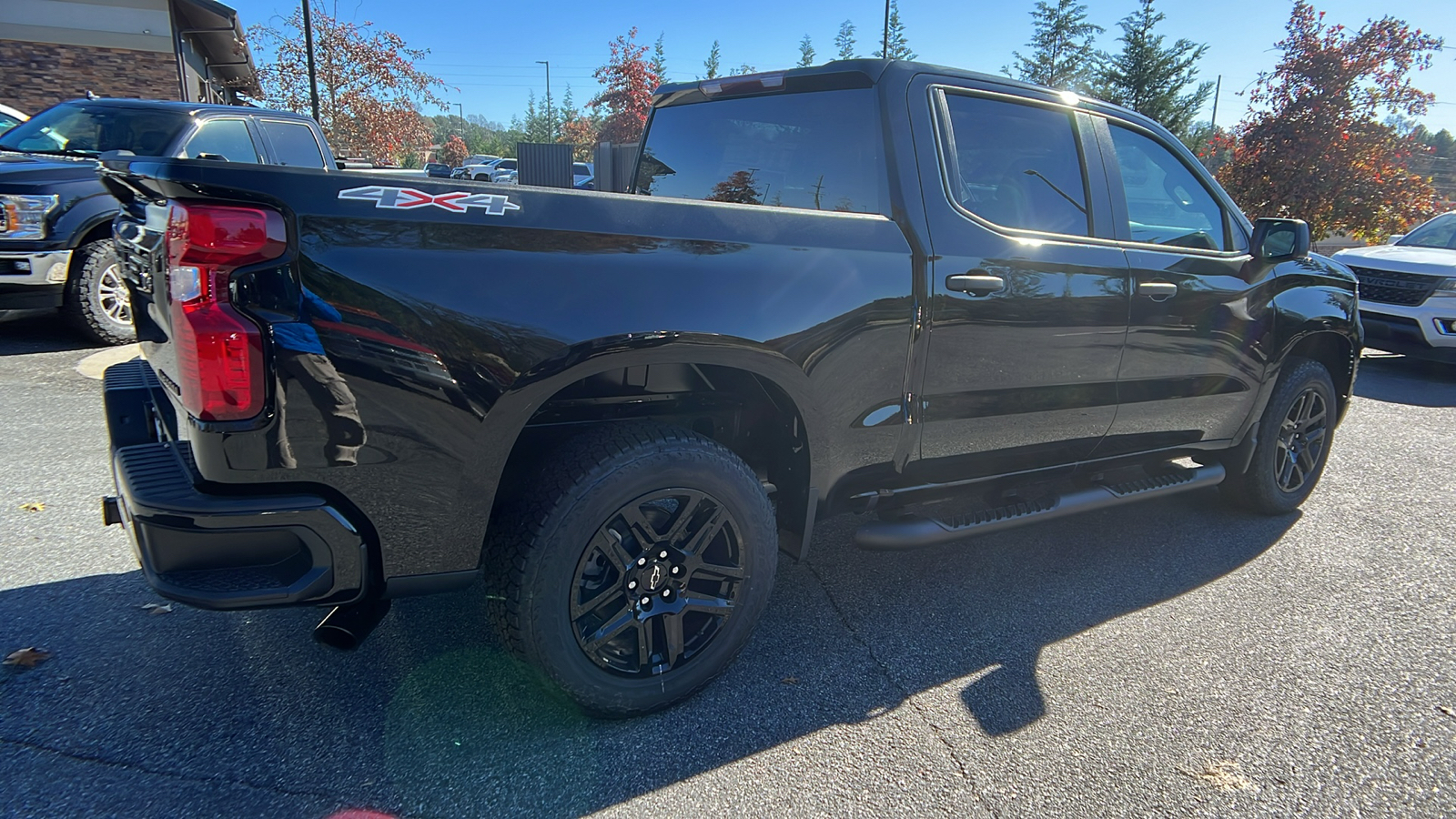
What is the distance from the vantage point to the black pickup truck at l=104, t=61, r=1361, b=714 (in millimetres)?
1887

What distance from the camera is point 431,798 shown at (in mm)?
2123

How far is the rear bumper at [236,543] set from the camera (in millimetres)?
1877

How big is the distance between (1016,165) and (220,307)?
271 cm

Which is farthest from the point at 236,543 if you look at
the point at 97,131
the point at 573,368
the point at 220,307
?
the point at 97,131

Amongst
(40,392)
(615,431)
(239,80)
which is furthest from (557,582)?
(239,80)

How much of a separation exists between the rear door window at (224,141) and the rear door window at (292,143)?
17cm

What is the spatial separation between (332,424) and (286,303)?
281 mm

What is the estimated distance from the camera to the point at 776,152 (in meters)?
3.21

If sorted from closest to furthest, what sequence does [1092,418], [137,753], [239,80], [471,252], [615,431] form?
[471,252]
[137,753]
[615,431]
[1092,418]
[239,80]

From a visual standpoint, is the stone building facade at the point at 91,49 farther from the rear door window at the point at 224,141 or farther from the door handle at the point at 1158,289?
the door handle at the point at 1158,289

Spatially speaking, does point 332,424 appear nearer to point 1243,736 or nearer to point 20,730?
point 20,730

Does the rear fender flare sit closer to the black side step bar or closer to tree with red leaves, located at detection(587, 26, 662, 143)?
the black side step bar

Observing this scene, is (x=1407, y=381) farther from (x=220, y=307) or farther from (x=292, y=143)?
(x=292, y=143)

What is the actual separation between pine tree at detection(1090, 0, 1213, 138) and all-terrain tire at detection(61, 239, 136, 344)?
3713 cm
